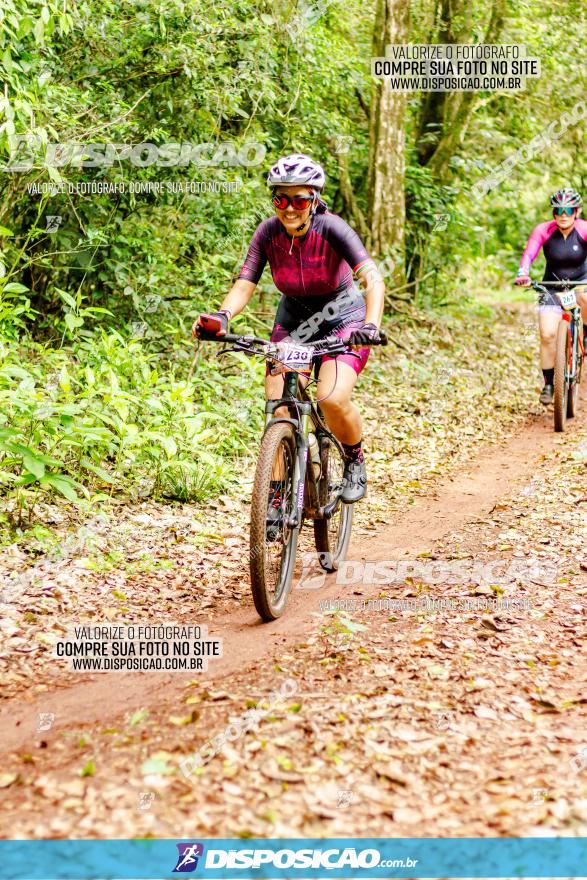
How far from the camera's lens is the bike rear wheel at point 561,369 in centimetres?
990

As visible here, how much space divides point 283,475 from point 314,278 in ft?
4.31

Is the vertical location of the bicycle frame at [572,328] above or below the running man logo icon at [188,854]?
above

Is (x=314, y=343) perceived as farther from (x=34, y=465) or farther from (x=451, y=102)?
(x=451, y=102)

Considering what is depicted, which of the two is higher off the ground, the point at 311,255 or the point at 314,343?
the point at 311,255

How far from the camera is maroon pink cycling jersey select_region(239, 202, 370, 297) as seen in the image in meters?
5.18

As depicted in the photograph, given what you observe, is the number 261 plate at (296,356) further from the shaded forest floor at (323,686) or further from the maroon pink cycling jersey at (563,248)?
the maroon pink cycling jersey at (563,248)

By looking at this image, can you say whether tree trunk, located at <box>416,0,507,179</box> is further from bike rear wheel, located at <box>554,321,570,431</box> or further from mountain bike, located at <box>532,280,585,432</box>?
bike rear wheel, located at <box>554,321,570,431</box>

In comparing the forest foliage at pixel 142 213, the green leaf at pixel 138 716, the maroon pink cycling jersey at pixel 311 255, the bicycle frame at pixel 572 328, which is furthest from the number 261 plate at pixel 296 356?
the bicycle frame at pixel 572 328

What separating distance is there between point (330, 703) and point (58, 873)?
4.48 feet

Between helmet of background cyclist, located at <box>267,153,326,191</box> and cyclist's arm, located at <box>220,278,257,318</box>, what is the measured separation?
65cm

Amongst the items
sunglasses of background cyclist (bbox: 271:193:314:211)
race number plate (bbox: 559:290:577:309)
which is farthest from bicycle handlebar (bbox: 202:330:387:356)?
race number plate (bbox: 559:290:577:309)

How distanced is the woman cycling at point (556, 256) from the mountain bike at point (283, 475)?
18.3 feet

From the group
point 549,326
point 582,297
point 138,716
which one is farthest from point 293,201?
point 582,297

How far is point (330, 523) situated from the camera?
6.12m
